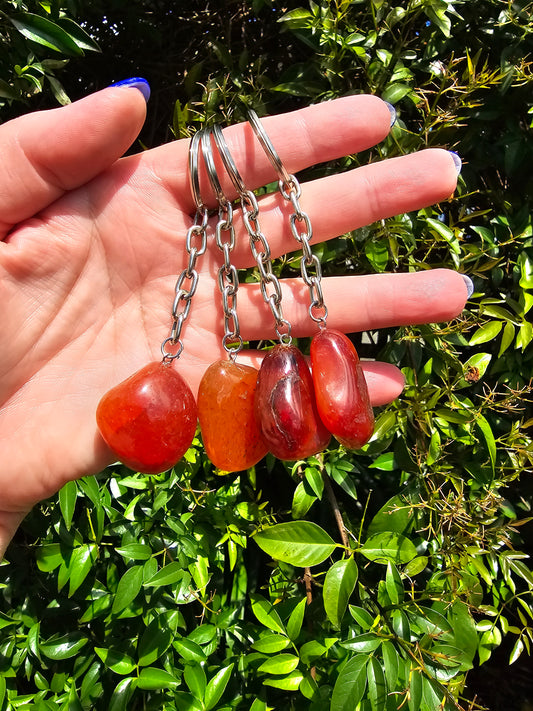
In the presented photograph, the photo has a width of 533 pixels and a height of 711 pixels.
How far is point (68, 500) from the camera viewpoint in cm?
109

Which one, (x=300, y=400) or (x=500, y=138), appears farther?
(x=500, y=138)

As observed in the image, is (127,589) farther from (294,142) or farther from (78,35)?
(78,35)

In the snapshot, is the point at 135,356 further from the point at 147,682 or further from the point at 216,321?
the point at 147,682

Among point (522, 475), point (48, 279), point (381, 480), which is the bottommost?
point (522, 475)

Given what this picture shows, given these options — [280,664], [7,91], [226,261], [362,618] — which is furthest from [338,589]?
[7,91]

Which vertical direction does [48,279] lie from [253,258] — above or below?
above

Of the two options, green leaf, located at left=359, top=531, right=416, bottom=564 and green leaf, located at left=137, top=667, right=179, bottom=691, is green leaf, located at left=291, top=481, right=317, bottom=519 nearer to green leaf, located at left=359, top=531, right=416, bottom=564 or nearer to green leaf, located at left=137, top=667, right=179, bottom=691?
green leaf, located at left=359, top=531, right=416, bottom=564

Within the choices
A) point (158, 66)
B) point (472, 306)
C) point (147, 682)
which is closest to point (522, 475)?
point (472, 306)

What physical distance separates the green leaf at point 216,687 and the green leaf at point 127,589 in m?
0.21

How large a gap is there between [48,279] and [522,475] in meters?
1.34

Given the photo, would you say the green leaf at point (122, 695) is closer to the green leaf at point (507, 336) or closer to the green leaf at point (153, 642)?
the green leaf at point (153, 642)

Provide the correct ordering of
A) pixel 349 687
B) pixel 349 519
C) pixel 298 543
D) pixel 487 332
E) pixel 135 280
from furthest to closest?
pixel 349 519 → pixel 487 332 → pixel 135 280 → pixel 298 543 → pixel 349 687

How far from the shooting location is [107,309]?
114cm

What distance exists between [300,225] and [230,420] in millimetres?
408
